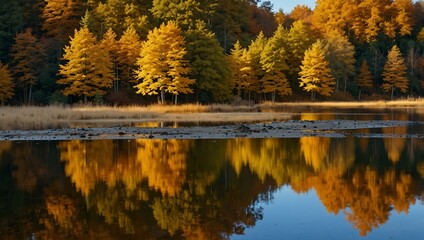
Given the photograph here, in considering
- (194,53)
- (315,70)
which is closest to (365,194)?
(194,53)

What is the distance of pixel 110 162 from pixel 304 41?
241 ft

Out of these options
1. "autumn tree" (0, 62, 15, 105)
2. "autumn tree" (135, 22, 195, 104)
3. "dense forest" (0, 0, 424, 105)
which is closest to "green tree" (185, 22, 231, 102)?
"dense forest" (0, 0, 424, 105)

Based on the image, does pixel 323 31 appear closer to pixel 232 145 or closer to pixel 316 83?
pixel 316 83

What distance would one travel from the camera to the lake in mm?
8453

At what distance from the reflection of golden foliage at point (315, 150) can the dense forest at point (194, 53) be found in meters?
35.2

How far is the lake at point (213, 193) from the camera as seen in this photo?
27.7 ft

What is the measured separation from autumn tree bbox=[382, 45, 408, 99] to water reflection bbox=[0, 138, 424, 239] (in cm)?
6985

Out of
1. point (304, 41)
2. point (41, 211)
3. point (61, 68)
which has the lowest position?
point (41, 211)

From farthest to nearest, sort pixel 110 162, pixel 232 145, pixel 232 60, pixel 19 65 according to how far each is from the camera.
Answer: pixel 232 60 → pixel 19 65 → pixel 232 145 → pixel 110 162

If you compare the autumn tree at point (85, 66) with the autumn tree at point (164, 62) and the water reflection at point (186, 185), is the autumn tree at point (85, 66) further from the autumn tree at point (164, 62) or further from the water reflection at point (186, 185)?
the water reflection at point (186, 185)

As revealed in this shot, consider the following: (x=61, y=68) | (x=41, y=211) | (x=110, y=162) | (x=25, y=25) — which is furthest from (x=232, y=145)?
(x=25, y=25)

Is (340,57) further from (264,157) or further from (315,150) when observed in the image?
(264,157)

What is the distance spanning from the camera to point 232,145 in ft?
68.2

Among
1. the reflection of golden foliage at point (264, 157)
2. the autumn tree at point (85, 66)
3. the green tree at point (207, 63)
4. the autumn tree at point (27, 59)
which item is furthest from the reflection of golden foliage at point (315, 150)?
the autumn tree at point (27, 59)
